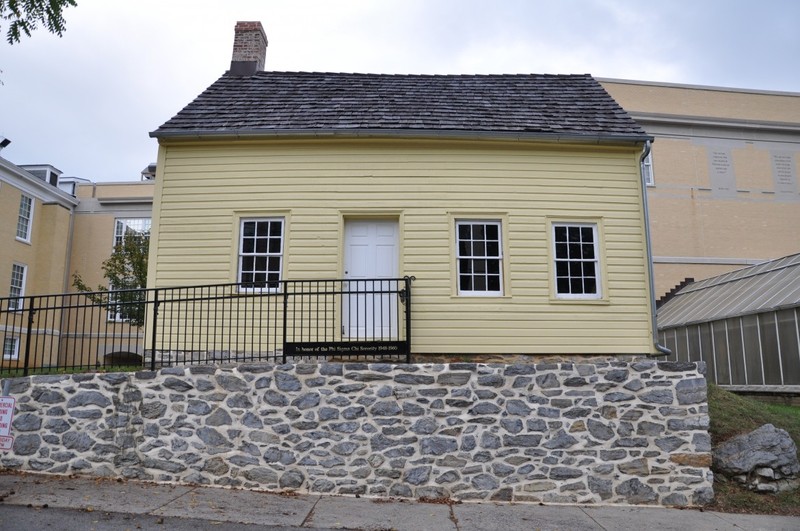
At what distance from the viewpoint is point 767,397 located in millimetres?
13625

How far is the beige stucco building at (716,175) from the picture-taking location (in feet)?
73.7

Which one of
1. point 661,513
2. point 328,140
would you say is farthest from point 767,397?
point 328,140

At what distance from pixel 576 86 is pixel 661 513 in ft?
29.5

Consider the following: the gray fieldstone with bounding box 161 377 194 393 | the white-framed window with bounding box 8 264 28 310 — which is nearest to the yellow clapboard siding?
the gray fieldstone with bounding box 161 377 194 393

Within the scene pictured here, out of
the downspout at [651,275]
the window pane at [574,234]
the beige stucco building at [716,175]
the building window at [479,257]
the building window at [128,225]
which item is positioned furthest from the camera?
the building window at [128,225]

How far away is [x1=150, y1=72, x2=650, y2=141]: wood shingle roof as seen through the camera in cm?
1059

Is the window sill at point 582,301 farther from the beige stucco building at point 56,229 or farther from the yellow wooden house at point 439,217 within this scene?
the beige stucco building at point 56,229

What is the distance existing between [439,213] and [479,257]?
108cm

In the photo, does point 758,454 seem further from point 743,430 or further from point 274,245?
point 274,245

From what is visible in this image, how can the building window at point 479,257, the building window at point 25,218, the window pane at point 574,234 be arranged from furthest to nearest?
1. the building window at point 25,218
2. the window pane at point 574,234
3. the building window at point 479,257

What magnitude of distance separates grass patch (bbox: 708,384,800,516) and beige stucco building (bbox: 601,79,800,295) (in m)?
11.3

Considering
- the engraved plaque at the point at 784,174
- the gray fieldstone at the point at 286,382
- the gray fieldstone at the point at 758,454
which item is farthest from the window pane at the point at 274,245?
the engraved plaque at the point at 784,174

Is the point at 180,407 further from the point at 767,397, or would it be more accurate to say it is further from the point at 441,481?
the point at 767,397

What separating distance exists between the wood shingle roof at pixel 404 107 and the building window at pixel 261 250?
5.56ft
